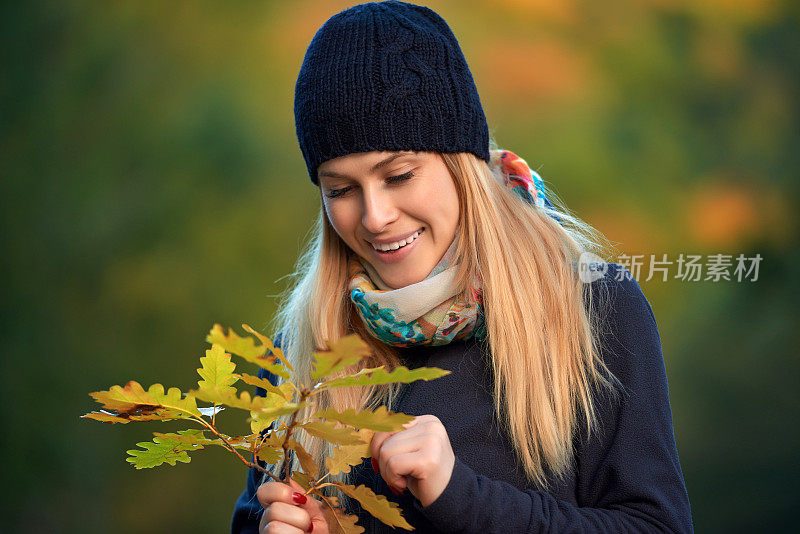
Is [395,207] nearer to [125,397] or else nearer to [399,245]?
[399,245]

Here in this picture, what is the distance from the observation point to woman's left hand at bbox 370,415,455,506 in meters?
0.89

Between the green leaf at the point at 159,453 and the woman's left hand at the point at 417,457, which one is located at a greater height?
the green leaf at the point at 159,453

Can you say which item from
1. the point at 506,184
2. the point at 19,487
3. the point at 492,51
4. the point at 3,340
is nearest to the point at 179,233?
the point at 3,340

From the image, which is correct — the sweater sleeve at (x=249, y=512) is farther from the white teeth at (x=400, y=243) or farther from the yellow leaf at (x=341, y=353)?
the yellow leaf at (x=341, y=353)

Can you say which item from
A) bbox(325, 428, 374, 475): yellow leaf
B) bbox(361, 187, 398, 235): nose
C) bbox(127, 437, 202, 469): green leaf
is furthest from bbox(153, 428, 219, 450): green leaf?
bbox(361, 187, 398, 235): nose

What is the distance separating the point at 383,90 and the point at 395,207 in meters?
0.19

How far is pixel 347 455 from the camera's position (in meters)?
0.89

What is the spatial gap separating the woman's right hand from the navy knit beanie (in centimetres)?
54

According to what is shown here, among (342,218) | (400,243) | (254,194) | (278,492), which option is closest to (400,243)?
(400,243)

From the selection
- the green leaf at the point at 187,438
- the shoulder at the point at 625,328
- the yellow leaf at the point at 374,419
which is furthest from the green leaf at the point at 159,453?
the shoulder at the point at 625,328

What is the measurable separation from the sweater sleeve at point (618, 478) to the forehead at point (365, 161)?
40cm

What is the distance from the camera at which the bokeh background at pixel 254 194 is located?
2855 mm

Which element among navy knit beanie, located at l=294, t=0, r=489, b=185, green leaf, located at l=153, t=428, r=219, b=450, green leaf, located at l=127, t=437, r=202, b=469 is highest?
navy knit beanie, located at l=294, t=0, r=489, b=185

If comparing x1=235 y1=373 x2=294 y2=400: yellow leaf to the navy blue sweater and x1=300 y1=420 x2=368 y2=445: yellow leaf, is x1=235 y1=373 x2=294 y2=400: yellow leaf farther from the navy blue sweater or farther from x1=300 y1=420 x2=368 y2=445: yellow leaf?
the navy blue sweater
